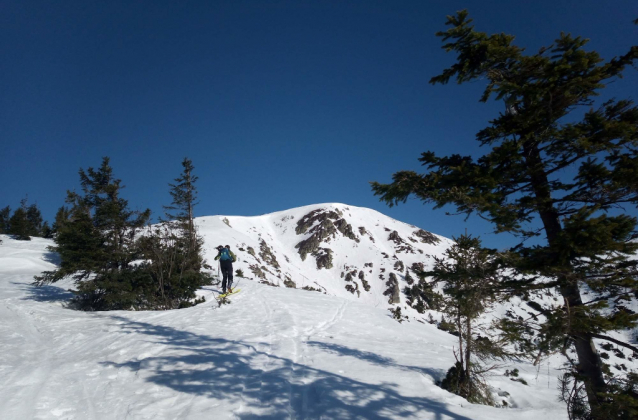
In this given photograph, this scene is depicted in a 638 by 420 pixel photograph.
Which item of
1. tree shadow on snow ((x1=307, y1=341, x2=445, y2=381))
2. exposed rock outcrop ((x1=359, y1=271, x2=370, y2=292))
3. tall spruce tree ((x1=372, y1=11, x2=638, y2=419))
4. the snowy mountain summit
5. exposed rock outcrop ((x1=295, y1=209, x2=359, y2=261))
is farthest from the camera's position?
exposed rock outcrop ((x1=295, y1=209, x2=359, y2=261))

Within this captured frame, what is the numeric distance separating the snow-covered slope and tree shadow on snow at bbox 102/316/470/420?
0.8 inches

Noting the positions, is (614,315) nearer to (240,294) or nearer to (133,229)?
(240,294)

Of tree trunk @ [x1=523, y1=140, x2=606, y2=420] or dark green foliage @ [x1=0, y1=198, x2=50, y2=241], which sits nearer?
tree trunk @ [x1=523, y1=140, x2=606, y2=420]

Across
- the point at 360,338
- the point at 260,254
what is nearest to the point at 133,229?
the point at 360,338

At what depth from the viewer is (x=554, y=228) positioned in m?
5.20

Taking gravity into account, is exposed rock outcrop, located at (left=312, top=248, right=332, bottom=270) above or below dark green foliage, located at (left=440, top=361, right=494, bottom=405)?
above

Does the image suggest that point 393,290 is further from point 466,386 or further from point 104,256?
point 466,386

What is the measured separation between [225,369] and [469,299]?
496 cm

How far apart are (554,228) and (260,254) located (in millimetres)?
55041

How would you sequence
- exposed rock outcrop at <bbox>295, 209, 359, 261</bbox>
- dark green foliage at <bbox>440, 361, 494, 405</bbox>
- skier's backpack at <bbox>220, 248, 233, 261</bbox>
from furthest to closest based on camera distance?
exposed rock outcrop at <bbox>295, 209, 359, 261</bbox> < skier's backpack at <bbox>220, 248, 233, 261</bbox> < dark green foliage at <bbox>440, 361, 494, 405</bbox>

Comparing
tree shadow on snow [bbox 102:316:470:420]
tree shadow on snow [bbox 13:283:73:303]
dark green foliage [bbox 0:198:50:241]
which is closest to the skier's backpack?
tree shadow on snow [bbox 13:283:73:303]

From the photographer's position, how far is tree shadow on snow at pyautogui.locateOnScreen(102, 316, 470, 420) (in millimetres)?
4551

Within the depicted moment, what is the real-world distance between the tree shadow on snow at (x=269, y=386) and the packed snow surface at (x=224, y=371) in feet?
0.07

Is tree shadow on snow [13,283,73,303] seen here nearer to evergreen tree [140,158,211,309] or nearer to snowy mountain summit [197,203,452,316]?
evergreen tree [140,158,211,309]
